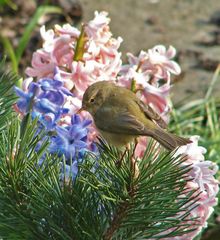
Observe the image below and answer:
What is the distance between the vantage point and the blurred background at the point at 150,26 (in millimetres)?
5406

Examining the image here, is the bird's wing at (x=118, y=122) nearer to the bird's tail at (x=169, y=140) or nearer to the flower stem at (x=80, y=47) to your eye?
the bird's tail at (x=169, y=140)

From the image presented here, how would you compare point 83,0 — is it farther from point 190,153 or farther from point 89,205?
point 89,205

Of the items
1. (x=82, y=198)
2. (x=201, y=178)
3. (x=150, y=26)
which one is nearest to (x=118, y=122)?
(x=201, y=178)

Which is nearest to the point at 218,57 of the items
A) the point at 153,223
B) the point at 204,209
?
the point at 204,209

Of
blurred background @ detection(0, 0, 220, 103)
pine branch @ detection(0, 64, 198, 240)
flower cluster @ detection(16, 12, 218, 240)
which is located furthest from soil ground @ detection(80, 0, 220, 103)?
pine branch @ detection(0, 64, 198, 240)

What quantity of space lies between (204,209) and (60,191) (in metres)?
0.67

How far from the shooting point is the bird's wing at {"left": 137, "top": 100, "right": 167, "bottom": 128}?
2.61 meters

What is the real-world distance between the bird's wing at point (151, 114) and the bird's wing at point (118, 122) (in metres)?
→ 0.05

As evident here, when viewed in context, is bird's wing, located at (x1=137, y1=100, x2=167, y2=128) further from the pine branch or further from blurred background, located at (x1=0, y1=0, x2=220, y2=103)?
blurred background, located at (x1=0, y1=0, x2=220, y2=103)

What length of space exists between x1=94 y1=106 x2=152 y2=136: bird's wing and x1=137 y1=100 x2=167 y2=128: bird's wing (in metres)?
0.05

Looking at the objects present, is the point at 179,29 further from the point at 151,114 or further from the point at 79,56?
the point at 151,114

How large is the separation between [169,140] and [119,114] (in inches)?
14.9

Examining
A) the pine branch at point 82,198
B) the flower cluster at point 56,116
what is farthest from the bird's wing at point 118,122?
the pine branch at point 82,198

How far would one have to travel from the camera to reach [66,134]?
2316 mm
